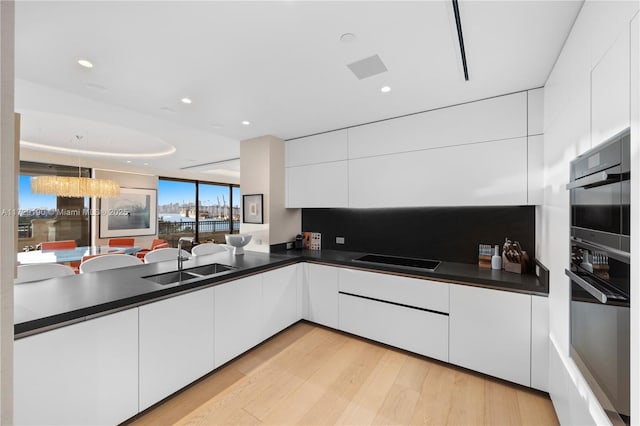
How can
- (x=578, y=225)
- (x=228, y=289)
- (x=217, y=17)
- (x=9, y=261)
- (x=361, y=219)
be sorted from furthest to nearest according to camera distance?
(x=361, y=219)
(x=228, y=289)
(x=217, y=17)
(x=578, y=225)
(x=9, y=261)

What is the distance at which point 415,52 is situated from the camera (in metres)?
1.67

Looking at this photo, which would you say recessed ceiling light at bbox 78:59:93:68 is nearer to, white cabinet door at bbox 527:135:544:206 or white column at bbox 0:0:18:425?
white column at bbox 0:0:18:425

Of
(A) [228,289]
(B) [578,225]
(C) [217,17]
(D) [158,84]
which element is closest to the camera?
(B) [578,225]

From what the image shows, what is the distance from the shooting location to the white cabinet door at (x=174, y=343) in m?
1.74

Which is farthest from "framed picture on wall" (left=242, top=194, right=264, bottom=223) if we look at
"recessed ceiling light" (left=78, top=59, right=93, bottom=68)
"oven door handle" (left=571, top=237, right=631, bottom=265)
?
"oven door handle" (left=571, top=237, right=631, bottom=265)

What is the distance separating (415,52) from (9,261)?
2030 millimetres

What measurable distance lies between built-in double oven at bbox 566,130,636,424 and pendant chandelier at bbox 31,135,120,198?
5.72 meters

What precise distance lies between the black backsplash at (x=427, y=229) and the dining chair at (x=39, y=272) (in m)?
2.62

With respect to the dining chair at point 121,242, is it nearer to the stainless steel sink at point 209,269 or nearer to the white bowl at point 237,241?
the white bowl at point 237,241

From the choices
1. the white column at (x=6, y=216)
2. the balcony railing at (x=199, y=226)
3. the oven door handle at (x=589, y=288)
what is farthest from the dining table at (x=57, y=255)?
the oven door handle at (x=589, y=288)

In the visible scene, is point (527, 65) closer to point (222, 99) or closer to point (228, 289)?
point (222, 99)

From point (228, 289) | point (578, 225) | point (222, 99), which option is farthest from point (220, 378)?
point (578, 225)

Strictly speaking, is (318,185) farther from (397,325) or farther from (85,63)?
(85,63)

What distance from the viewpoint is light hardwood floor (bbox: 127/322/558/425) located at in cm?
176
